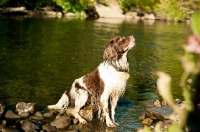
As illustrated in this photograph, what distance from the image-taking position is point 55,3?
155ft

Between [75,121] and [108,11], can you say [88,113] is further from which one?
[108,11]

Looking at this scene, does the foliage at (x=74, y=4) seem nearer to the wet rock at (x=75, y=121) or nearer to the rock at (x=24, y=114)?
the rock at (x=24, y=114)

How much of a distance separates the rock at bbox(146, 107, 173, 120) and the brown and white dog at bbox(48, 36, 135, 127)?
4.11 ft

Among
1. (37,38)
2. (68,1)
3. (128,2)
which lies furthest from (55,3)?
(37,38)

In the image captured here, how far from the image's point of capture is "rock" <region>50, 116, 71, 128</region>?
7.43 meters

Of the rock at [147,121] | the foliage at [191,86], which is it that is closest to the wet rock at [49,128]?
the rock at [147,121]

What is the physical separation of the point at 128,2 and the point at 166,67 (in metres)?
40.9

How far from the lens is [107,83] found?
7445 mm

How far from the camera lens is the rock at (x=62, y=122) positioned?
743 centimetres

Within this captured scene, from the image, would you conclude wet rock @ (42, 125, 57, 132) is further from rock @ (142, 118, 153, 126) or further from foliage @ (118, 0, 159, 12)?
foliage @ (118, 0, 159, 12)

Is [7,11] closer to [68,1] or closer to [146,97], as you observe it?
[68,1]

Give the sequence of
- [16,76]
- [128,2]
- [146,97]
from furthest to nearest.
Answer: [128,2]
[16,76]
[146,97]

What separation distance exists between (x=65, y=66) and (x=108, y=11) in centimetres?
3358

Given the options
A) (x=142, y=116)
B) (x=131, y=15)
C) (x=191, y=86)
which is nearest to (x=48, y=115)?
(x=142, y=116)
